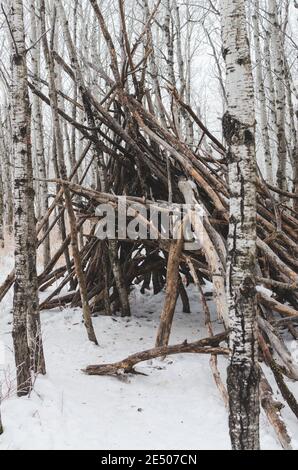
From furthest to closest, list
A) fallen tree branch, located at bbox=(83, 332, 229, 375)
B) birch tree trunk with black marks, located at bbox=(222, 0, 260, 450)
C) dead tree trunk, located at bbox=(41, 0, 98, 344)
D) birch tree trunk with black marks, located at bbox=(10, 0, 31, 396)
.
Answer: dead tree trunk, located at bbox=(41, 0, 98, 344)
fallen tree branch, located at bbox=(83, 332, 229, 375)
birch tree trunk with black marks, located at bbox=(10, 0, 31, 396)
birch tree trunk with black marks, located at bbox=(222, 0, 260, 450)

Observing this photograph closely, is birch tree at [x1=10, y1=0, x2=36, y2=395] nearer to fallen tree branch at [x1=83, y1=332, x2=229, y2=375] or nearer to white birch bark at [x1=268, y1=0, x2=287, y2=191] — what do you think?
fallen tree branch at [x1=83, y1=332, x2=229, y2=375]

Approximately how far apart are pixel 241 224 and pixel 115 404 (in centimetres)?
180

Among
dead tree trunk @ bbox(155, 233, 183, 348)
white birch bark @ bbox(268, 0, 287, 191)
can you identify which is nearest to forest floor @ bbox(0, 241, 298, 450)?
dead tree trunk @ bbox(155, 233, 183, 348)

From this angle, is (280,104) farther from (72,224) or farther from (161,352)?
(161,352)

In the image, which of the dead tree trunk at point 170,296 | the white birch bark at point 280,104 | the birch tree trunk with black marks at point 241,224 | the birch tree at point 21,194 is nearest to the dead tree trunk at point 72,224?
the dead tree trunk at point 170,296

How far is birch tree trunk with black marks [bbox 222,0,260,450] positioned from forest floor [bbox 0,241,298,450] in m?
0.72

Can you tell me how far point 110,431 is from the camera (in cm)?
283

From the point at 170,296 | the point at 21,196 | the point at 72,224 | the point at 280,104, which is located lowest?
the point at 170,296

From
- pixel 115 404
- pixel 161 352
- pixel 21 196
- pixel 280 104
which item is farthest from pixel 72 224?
pixel 280 104

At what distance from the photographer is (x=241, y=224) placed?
6.82 ft

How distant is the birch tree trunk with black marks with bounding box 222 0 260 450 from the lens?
2043mm

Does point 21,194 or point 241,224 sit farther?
point 21,194
